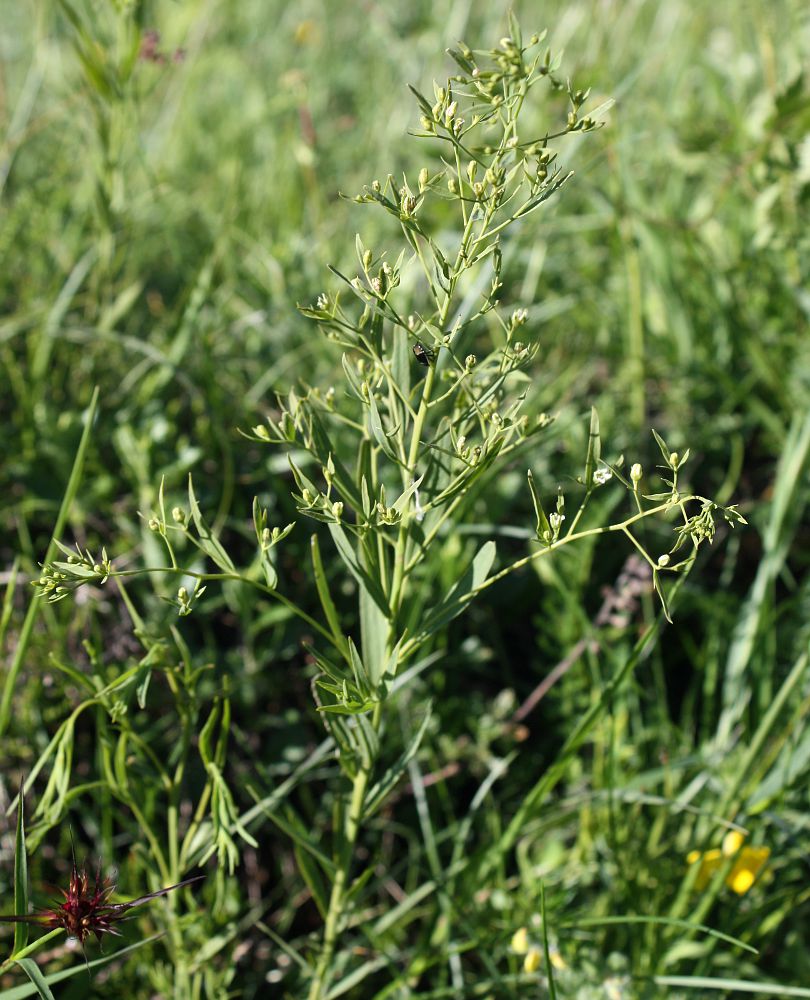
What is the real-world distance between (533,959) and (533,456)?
1.10m

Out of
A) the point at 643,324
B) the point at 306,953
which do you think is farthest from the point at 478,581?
the point at 643,324

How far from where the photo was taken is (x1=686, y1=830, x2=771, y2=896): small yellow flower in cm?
160

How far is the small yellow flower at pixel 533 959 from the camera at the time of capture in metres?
1.54

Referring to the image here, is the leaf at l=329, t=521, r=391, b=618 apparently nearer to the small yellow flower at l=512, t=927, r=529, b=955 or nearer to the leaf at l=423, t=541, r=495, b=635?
the leaf at l=423, t=541, r=495, b=635

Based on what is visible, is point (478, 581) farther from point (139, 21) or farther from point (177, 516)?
point (139, 21)

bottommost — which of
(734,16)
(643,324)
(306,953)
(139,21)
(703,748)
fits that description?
(306,953)

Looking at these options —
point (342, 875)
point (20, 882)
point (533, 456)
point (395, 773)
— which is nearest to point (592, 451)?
point (395, 773)

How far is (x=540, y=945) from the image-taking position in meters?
1.59

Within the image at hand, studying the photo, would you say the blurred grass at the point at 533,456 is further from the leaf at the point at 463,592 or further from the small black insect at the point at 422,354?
the small black insect at the point at 422,354

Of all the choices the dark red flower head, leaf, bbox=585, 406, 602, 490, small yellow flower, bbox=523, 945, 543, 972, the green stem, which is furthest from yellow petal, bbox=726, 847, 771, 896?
the dark red flower head

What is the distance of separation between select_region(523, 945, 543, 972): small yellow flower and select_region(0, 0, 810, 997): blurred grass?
32 mm

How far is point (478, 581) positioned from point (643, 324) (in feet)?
5.64

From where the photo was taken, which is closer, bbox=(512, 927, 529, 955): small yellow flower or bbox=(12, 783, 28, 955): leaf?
bbox=(12, 783, 28, 955): leaf

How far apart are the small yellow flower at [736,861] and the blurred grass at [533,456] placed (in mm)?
38
